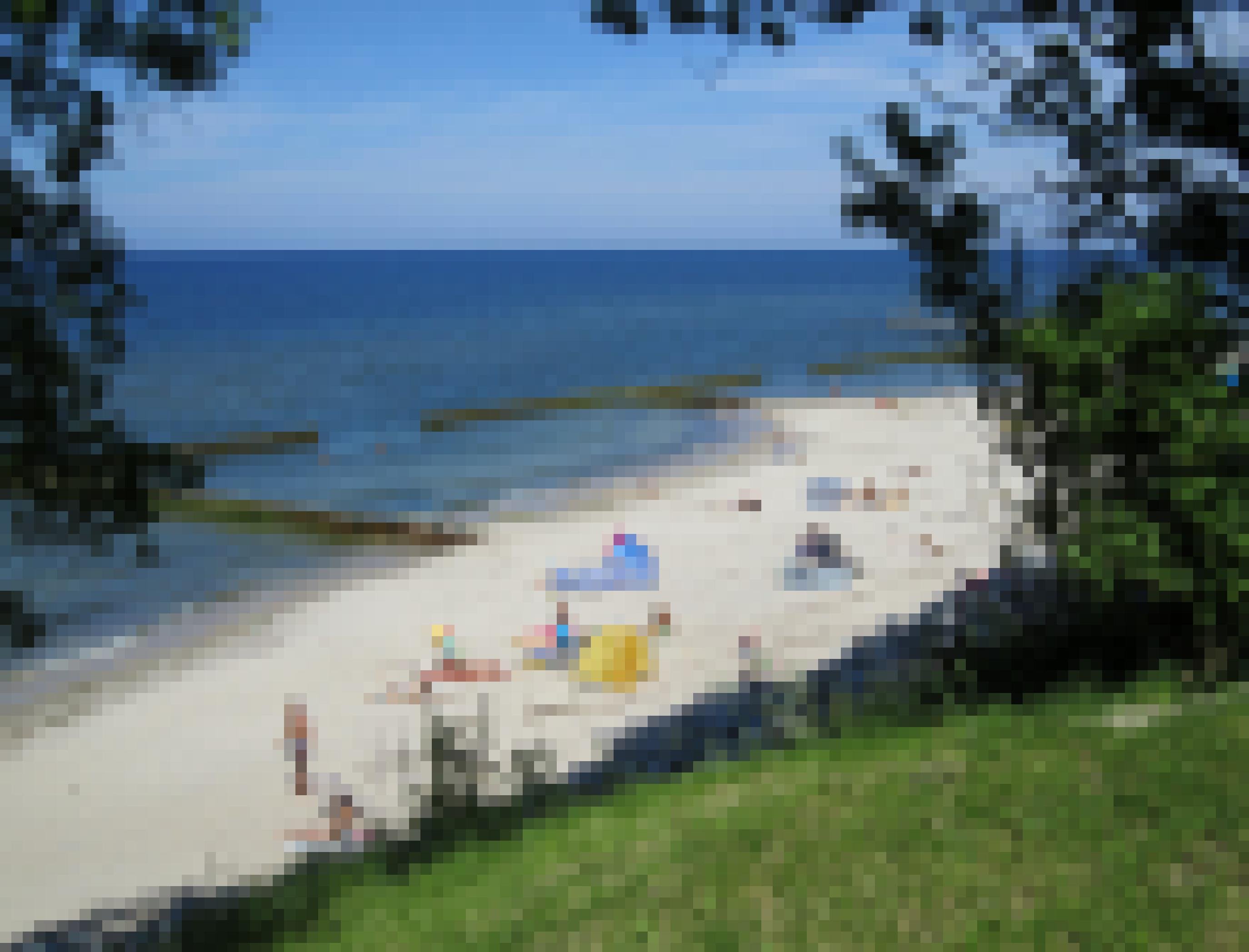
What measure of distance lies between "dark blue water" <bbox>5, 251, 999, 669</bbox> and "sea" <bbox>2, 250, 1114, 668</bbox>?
0.32 ft

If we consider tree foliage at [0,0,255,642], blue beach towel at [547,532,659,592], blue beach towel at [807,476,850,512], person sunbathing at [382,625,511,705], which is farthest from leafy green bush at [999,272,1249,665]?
blue beach towel at [807,476,850,512]

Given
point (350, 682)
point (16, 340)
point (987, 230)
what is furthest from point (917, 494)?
point (16, 340)

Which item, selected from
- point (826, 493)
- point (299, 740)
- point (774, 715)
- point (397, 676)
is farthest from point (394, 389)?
point (774, 715)

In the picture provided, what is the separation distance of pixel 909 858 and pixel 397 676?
7.31 m

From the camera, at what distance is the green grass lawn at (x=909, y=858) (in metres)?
4.25

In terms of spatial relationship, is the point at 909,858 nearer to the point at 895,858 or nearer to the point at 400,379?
the point at 895,858

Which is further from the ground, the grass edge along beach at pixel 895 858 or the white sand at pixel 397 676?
the grass edge along beach at pixel 895 858

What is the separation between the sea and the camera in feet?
50.2

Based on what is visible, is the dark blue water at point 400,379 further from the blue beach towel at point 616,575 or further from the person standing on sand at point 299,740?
the blue beach towel at point 616,575

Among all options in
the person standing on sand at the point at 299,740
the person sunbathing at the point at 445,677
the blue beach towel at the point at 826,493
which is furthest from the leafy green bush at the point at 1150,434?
the blue beach towel at the point at 826,493

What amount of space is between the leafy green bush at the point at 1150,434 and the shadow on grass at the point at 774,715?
869 mm

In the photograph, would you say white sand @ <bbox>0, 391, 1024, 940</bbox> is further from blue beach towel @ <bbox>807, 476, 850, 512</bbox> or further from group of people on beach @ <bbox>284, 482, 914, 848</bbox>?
blue beach towel @ <bbox>807, 476, 850, 512</bbox>

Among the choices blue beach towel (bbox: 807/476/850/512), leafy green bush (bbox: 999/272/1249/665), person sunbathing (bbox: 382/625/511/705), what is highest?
leafy green bush (bbox: 999/272/1249/665)

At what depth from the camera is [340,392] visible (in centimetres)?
4116
